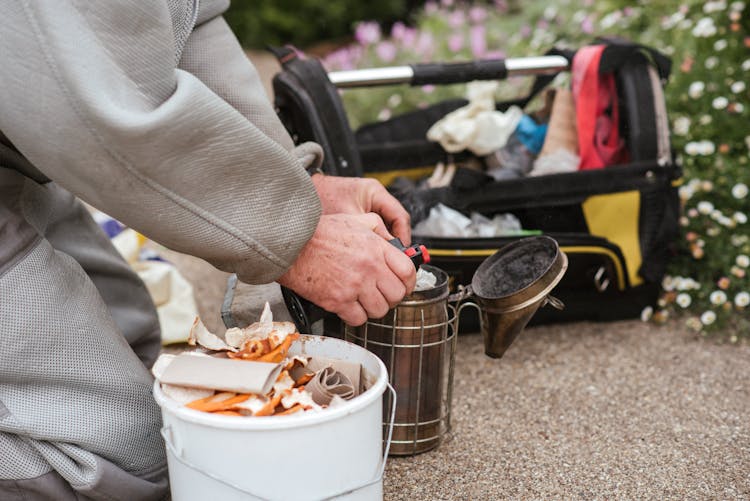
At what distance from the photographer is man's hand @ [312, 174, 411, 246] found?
173cm

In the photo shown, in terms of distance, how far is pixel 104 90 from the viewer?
1.18 m

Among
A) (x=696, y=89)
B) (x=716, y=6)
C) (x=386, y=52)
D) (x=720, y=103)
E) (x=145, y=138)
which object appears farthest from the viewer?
(x=386, y=52)

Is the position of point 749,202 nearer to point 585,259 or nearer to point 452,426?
point 585,259

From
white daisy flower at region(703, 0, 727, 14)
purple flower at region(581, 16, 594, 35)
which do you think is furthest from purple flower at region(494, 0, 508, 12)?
white daisy flower at region(703, 0, 727, 14)

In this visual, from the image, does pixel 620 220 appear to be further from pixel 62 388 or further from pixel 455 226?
pixel 62 388

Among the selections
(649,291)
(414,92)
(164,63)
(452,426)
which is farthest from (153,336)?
(414,92)

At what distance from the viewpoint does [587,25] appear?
407 centimetres

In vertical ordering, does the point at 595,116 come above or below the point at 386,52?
above

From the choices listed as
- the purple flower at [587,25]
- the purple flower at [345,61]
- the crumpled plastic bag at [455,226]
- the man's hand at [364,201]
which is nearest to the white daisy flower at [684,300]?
the crumpled plastic bag at [455,226]

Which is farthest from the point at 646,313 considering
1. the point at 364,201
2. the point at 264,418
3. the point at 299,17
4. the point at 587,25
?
the point at 299,17

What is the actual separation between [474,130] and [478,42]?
185 centimetres

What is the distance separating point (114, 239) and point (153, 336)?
28.2 inches

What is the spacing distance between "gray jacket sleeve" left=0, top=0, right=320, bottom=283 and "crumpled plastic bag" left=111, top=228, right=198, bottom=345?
3.64 ft

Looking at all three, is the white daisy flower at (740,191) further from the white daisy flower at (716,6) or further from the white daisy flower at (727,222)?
the white daisy flower at (716,6)
